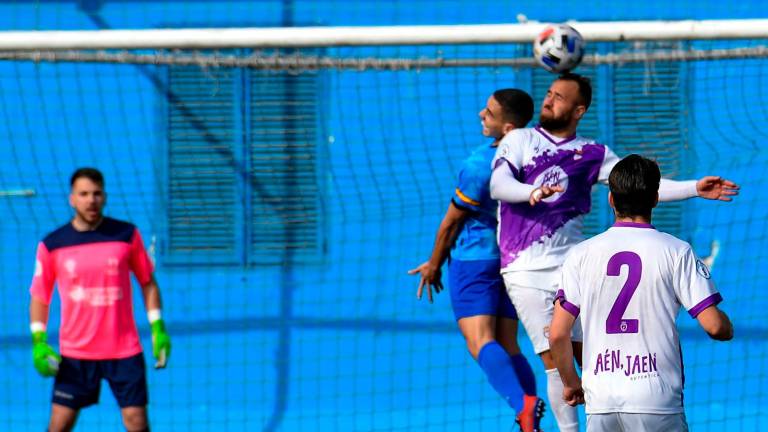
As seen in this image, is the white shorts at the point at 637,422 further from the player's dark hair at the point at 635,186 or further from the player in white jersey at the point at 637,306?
the player's dark hair at the point at 635,186

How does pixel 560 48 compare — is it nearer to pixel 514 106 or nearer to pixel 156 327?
pixel 514 106

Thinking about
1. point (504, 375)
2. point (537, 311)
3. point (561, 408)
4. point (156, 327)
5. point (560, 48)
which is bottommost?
point (561, 408)

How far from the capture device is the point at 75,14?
793cm

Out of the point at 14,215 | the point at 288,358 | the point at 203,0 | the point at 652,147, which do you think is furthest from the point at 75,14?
the point at 652,147

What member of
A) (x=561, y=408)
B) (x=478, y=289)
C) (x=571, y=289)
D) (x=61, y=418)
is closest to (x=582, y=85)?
(x=478, y=289)

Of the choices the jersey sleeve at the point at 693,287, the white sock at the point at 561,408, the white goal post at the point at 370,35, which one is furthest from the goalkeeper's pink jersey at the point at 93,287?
the jersey sleeve at the point at 693,287

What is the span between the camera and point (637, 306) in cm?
396

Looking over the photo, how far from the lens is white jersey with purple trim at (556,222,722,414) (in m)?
3.94

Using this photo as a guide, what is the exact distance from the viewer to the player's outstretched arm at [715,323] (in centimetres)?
388

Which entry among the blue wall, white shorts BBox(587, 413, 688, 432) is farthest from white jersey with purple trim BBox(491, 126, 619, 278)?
the blue wall

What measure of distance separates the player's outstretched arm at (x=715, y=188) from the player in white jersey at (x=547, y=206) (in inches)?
20.6

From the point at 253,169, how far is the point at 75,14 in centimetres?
149

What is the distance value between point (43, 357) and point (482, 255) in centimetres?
210

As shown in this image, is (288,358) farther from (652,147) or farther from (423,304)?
(652,147)
